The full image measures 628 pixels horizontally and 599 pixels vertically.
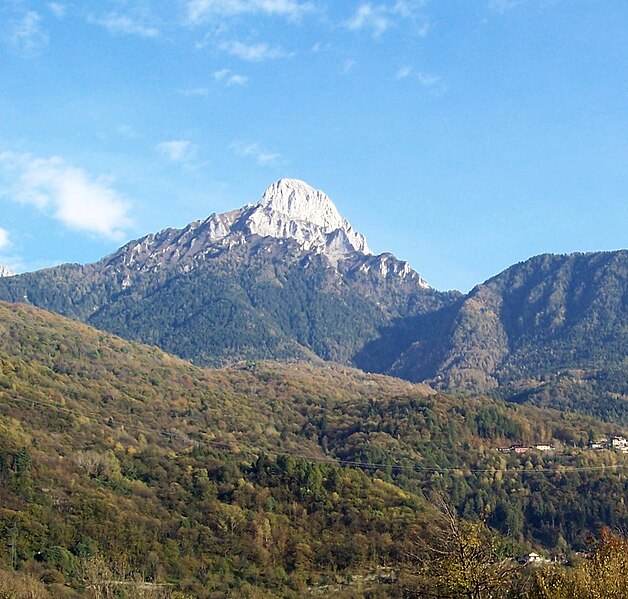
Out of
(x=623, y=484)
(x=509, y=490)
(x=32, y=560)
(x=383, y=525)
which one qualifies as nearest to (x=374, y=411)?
(x=509, y=490)

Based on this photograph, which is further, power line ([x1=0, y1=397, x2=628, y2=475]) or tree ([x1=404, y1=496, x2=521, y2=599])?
power line ([x1=0, y1=397, x2=628, y2=475])

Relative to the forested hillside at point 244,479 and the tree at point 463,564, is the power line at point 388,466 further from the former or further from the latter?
the tree at point 463,564

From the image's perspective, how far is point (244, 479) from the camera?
401ft

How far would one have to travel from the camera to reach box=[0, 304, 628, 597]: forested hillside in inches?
3671

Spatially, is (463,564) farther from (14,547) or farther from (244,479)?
(244,479)

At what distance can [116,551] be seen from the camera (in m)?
91.0

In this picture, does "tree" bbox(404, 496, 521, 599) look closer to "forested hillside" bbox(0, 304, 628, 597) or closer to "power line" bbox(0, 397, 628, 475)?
"forested hillside" bbox(0, 304, 628, 597)

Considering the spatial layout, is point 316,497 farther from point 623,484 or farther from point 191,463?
point 623,484

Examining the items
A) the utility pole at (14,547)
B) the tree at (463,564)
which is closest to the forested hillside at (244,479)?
the utility pole at (14,547)

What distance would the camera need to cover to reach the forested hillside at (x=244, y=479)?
93244 millimetres

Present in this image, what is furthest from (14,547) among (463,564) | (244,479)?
(463,564)

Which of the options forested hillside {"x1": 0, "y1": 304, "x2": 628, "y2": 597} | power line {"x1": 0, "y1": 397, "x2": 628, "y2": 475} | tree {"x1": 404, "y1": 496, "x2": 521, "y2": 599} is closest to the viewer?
tree {"x1": 404, "y1": 496, "x2": 521, "y2": 599}

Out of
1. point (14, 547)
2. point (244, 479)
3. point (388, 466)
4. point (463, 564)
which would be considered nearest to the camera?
point (463, 564)

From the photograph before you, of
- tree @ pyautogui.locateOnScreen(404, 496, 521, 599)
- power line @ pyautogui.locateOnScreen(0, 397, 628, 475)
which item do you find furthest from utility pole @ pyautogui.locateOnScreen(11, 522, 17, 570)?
power line @ pyautogui.locateOnScreen(0, 397, 628, 475)
